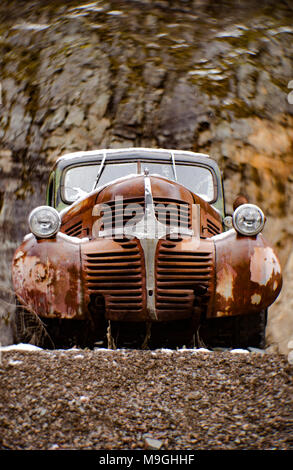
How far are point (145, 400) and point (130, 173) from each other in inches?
88.3

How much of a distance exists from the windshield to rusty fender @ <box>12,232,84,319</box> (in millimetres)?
1226

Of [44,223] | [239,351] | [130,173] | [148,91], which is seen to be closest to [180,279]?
[239,351]

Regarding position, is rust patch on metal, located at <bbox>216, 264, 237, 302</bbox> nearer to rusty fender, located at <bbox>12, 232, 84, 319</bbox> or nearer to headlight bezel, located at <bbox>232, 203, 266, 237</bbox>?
headlight bezel, located at <bbox>232, 203, 266, 237</bbox>

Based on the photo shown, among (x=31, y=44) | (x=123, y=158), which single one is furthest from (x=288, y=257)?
(x=31, y=44)

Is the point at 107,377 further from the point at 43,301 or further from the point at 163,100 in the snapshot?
the point at 163,100

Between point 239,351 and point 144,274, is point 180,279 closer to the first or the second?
point 144,274

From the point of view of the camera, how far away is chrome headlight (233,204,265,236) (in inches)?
113

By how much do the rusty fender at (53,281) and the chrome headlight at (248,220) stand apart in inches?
41.3

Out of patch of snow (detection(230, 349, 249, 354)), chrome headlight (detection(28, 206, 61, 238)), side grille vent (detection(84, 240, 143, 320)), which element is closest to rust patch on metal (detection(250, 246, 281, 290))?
patch of snow (detection(230, 349, 249, 354))

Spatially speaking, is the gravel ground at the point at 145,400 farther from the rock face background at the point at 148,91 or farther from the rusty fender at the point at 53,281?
the rock face background at the point at 148,91

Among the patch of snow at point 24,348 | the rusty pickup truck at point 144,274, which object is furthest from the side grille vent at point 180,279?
the patch of snow at point 24,348

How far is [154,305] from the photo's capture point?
105 inches

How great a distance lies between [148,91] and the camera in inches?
253

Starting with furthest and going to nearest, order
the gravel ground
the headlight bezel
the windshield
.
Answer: the windshield < the headlight bezel < the gravel ground
